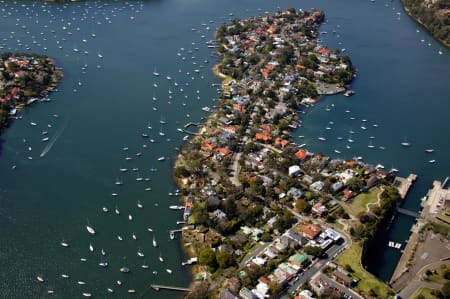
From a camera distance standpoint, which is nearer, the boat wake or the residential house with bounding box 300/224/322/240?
the residential house with bounding box 300/224/322/240

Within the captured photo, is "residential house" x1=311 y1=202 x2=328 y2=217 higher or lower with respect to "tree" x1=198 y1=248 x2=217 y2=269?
higher

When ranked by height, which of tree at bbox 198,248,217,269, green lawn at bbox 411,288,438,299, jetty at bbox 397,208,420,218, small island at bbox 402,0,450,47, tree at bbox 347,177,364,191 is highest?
small island at bbox 402,0,450,47

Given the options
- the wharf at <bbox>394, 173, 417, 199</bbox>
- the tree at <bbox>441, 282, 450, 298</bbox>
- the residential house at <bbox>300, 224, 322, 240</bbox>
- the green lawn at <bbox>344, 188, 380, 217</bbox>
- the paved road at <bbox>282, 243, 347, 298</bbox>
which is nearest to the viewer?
the tree at <bbox>441, 282, 450, 298</bbox>

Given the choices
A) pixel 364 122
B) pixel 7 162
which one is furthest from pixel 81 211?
pixel 364 122

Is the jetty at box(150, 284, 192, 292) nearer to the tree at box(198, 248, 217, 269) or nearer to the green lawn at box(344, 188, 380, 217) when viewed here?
the tree at box(198, 248, 217, 269)

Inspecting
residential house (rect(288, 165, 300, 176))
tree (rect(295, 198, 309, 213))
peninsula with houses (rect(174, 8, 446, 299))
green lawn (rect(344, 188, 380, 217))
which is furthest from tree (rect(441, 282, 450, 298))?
residential house (rect(288, 165, 300, 176))

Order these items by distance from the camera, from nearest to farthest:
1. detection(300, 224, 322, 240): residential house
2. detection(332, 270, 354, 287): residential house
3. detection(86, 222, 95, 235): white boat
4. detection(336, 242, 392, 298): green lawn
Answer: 1. detection(336, 242, 392, 298): green lawn
2. detection(332, 270, 354, 287): residential house
3. detection(300, 224, 322, 240): residential house
4. detection(86, 222, 95, 235): white boat
